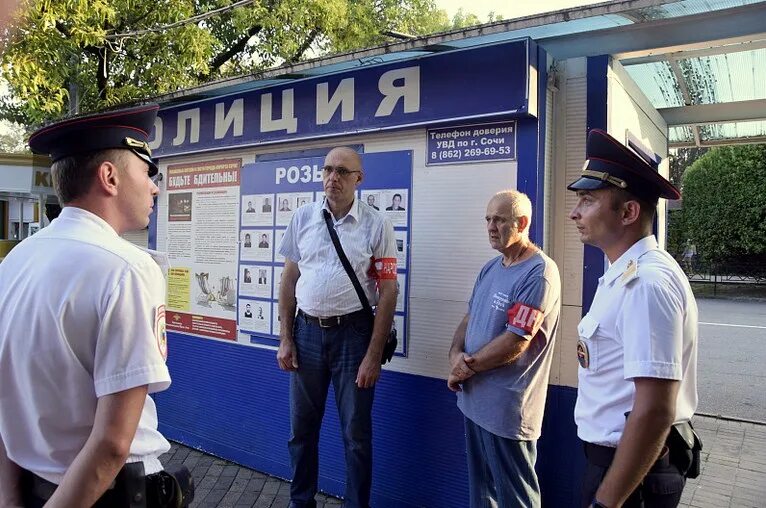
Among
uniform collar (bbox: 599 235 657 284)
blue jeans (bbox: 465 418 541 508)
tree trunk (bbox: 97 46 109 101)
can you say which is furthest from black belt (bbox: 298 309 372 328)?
tree trunk (bbox: 97 46 109 101)

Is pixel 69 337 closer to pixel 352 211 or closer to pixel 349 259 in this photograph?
pixel 349 259

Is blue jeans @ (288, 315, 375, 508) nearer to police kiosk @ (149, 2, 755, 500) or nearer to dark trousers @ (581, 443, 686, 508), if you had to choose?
police kiosk @ (149, 2, 755, 500)

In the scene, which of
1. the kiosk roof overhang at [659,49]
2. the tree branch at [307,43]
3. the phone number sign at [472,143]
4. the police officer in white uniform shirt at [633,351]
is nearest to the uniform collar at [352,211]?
the phone number sign at [472,143]

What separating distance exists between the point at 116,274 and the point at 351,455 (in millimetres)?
2194

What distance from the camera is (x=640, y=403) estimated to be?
1.60m

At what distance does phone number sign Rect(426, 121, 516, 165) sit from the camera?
3143 mm

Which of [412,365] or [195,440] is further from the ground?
[412,365]

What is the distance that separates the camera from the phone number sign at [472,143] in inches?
A: 124

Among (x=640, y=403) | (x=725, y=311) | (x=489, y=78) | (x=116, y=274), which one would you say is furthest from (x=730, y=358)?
(x=116, y=274)

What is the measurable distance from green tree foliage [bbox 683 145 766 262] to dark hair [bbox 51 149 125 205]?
22329 millimetres

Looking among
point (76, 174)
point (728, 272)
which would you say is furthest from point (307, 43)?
point (728, 272)

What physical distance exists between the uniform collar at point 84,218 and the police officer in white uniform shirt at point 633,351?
147 cm

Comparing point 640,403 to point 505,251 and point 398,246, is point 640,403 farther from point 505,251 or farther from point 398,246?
point 398,246

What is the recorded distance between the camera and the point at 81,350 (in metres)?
1.39
